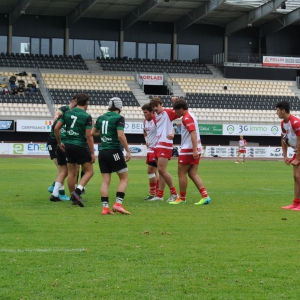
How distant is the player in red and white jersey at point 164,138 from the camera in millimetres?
13727

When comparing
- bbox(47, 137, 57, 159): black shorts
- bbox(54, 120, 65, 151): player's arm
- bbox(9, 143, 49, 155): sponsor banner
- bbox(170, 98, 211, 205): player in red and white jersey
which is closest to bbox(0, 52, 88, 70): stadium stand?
bbox(9, 143, 49, 155): sponsor banner

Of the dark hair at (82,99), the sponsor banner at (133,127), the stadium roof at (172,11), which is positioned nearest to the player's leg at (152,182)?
the dark hair at (82,99)

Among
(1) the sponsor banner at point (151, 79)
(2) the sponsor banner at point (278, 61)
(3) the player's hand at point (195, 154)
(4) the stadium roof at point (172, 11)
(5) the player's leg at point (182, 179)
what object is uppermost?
(4) the stadium roof at point (172, 11)

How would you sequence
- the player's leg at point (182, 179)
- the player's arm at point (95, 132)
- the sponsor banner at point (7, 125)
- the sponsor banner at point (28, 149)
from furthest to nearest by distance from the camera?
1. the sponsor banner at point (7, 125)
2. the sponsor banner at point (28, 149)
3. the player's leg at point (182, 179)
4. the player's arm at point (95, 132)

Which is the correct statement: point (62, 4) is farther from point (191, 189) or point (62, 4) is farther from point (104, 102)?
point (191, 189)

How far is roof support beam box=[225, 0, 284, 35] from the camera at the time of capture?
51347 mm

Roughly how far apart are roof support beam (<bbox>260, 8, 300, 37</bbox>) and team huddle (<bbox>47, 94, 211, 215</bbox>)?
43.8 metres

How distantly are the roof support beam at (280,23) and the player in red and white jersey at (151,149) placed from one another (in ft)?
142

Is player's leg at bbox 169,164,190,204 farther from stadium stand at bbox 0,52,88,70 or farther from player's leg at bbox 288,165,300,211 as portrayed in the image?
stadium stand at bbox 0,52,88,70

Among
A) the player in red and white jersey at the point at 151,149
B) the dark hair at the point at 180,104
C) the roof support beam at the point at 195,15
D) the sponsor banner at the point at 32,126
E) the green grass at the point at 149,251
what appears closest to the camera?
the green grass at the point at 149,251

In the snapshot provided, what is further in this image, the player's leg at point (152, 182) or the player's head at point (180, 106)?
the player's leg at point (152, 182)

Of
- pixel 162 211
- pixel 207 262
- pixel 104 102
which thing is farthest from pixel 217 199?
pixel 104 102

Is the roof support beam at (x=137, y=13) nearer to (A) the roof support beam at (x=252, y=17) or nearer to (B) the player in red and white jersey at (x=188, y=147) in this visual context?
(A) the roof support beam at (x=252, y=17)

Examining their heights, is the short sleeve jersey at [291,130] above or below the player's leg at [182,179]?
above
